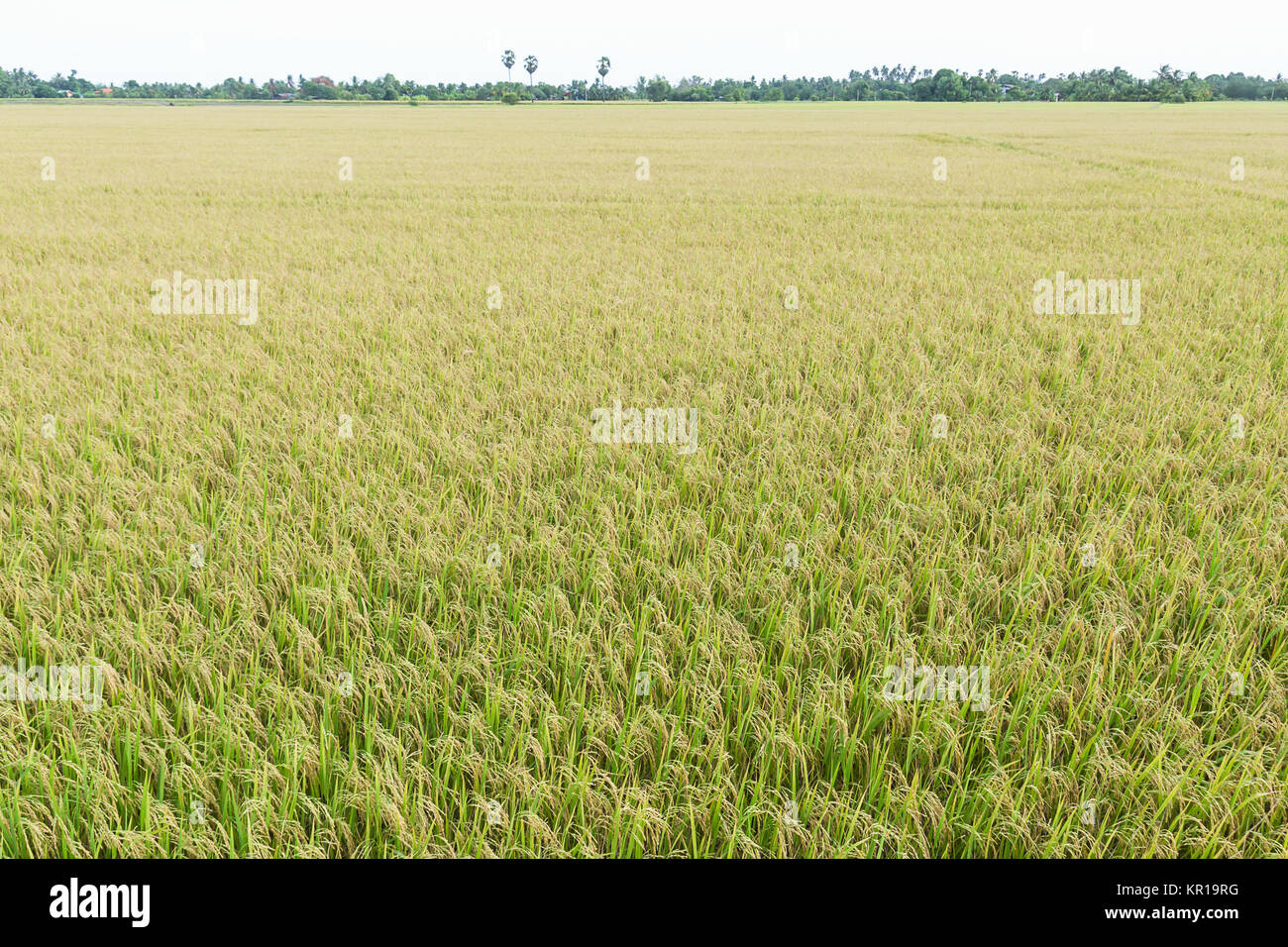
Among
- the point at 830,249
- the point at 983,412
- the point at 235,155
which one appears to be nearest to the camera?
the point at 983,412

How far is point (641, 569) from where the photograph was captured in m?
2.52

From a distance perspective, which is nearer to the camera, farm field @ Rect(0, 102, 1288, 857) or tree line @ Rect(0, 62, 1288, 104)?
farm field @ Rect(0, 102, 1288, 857)

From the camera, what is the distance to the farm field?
1.61 m

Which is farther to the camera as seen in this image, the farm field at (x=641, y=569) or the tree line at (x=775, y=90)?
the tree line at (x=775, y=90)

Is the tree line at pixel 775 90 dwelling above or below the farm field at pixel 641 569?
above

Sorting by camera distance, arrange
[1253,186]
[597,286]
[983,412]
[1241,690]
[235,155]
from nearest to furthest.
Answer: [1241,690] → [983,412] → [597,286] → [1253,186] → [235,155]

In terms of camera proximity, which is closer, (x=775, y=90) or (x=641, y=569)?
(x=641, y=569)

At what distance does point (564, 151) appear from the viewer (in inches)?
821

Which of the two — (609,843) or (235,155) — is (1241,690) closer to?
(609,843)

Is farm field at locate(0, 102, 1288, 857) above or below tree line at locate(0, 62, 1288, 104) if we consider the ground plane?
below

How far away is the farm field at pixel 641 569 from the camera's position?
1.61 metres

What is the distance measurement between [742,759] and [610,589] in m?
0.73

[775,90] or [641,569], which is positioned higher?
[775,90]
